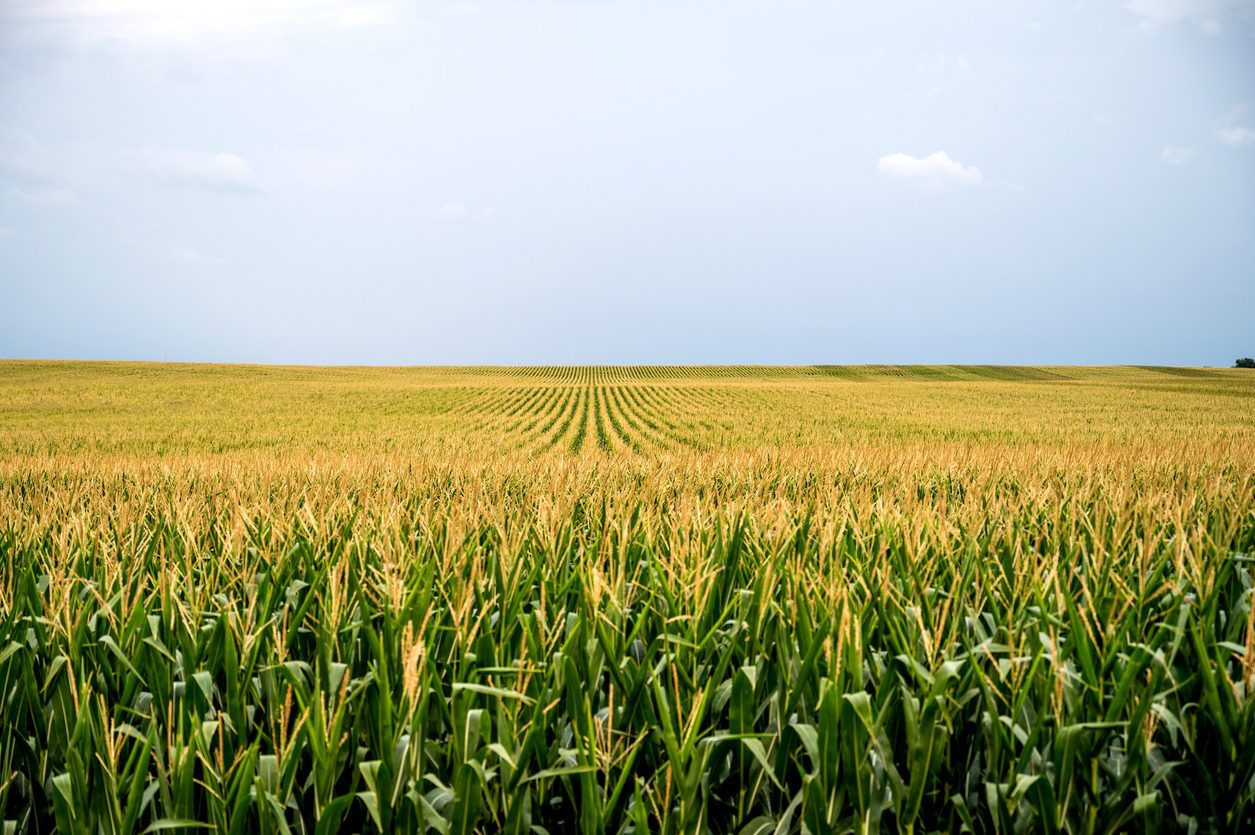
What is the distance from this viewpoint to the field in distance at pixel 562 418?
18016 mm

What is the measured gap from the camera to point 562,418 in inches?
1131

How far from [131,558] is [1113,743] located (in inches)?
159

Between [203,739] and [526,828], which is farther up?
[203,739]

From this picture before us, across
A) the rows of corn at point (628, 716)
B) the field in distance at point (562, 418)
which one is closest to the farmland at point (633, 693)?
the rows of corn at point (628, 716)

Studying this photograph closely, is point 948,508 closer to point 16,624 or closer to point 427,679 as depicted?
point 427,679

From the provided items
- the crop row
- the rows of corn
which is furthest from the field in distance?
the rows of corn

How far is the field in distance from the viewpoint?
18016 mm

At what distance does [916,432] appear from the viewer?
67.5 ft

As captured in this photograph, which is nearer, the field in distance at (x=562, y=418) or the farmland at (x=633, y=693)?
the farmland at (x=633, y=693)

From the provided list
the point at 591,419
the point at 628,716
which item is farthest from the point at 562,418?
the point at 628,716

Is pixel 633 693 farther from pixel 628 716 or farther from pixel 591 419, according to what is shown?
pixel 591 419

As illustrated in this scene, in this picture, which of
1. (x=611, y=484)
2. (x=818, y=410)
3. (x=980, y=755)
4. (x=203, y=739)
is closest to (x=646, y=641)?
(x=980, y=755)

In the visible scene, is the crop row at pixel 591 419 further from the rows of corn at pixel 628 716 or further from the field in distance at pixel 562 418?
the rows of corn at pixel 628 716

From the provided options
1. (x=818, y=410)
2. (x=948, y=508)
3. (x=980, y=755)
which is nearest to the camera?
(x=980, y=755)
